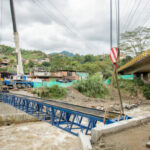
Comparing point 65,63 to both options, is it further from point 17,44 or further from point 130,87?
point 17,44

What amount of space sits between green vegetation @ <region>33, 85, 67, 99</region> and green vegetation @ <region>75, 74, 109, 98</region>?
4413 mm

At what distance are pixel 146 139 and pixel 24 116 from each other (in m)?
15.0

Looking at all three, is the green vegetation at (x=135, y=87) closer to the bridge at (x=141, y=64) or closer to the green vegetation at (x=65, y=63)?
the bridge at (x=141, y=64)

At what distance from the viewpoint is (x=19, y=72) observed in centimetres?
2906

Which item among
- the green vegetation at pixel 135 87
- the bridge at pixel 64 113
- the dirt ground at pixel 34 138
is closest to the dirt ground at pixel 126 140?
the bridge at pixel 64 113

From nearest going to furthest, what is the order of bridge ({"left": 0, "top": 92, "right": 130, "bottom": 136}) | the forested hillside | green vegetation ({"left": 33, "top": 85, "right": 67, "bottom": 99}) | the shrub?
1. bridge ({"left": 0, "top": 92, "right": 130, "bottom": 136})
2. green vegetation ({"left": 33, "top": 85, "right": 67, "bottom": 99})
3. the shrub
4. the forested hillside

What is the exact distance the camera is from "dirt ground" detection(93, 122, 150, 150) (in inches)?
157

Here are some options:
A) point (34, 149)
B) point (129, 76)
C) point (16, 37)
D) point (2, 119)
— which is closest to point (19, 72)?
point (16, 37)

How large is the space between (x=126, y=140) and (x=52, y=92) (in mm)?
22172

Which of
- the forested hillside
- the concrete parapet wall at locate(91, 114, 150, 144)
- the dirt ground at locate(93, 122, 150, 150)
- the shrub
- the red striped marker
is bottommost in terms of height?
the shrub

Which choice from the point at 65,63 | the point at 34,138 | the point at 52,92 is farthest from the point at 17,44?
the point at 65,63

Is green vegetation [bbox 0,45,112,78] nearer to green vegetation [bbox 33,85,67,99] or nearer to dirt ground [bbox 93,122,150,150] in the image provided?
green vegetation [bbox 33,85,67,99]

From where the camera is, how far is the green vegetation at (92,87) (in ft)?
96.6

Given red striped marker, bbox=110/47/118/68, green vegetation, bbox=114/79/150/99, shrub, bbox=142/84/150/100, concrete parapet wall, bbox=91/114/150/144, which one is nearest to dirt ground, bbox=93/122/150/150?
concrete parapet wall, bbox=91/114/150/144
